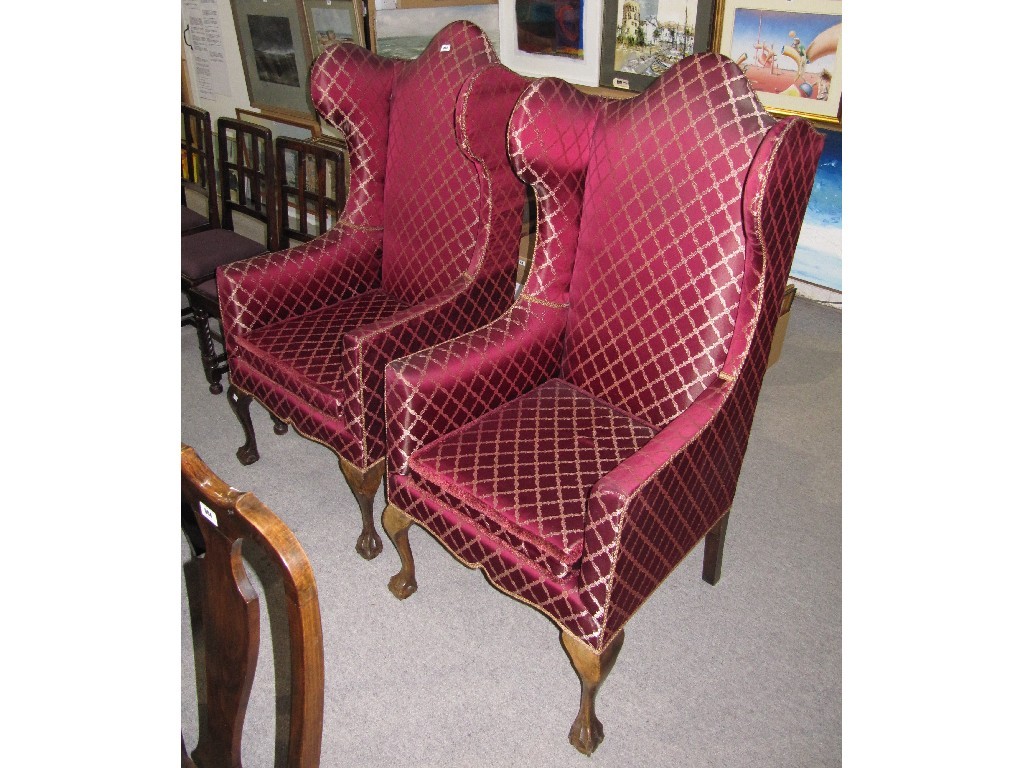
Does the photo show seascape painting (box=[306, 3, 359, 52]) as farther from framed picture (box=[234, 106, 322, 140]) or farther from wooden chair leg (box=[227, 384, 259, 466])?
wooden chair leg (box=[227, 384, 259, 466])

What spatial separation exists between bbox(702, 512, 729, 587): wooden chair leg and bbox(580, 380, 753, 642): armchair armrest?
1.00ft

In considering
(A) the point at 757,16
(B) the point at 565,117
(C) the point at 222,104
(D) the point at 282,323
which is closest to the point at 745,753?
(B) the point at 565,117

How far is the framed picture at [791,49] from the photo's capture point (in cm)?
306

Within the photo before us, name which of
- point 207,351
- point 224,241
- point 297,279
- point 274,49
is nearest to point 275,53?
point 274,49

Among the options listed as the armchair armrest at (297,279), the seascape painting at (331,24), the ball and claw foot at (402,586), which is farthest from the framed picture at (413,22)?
the ball and claw foot at (402,586)

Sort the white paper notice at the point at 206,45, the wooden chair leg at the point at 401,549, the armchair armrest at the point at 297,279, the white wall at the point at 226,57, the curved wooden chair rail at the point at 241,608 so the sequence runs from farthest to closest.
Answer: the white paper notice at the point at 206,45
the white wall at the point at 226,57
the armchair armrest at the point at 297,279
the wooden chair leg at the point at 401,549
the curved wooden chair rail at the point at 241,608

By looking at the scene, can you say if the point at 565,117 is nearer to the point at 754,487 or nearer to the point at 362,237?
the point at 362,237

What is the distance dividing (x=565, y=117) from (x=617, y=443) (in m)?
0.95

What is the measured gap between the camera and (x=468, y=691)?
6.62 feet

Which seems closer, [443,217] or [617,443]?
[617,443]

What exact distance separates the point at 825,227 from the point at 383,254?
226cm

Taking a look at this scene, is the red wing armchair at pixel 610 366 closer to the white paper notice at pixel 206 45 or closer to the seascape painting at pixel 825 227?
the seascape painting at pixel 825 227

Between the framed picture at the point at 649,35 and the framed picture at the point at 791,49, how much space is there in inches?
3.8

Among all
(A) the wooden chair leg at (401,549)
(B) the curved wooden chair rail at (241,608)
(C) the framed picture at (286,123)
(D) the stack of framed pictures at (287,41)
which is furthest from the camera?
(C) the framed picture at (286,123)
